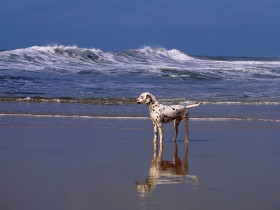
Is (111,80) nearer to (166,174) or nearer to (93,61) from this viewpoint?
(93,61)

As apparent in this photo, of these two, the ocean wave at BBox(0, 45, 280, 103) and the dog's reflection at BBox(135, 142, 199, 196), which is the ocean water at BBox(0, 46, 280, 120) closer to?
the ocean wave at BBox(0, 45, 280, 103)

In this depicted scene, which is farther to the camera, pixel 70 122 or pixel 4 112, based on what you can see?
pixel 4 112

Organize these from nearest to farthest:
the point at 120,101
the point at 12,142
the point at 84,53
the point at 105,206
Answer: the point at 105,206
the point at 12,142
the point at 120,101
the point at 84,53

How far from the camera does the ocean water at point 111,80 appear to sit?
2191 centimetres

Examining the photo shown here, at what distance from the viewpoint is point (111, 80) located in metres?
29.2

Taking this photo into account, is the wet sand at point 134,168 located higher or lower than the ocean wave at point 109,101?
lower

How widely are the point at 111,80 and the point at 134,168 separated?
21800mm

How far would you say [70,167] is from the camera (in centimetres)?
750

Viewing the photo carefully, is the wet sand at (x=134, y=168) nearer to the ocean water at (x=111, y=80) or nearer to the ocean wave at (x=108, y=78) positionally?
the ocean water at (x=111, y=80)

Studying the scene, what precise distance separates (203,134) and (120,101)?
908 cm

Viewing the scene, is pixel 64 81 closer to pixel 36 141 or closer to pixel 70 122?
pixel 70 122

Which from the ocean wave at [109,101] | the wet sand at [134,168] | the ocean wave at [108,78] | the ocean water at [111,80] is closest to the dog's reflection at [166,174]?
the wet sand at [134,168]

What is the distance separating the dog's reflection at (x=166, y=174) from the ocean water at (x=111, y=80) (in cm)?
1163

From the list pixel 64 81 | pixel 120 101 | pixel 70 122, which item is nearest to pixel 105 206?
pixel 70 122
